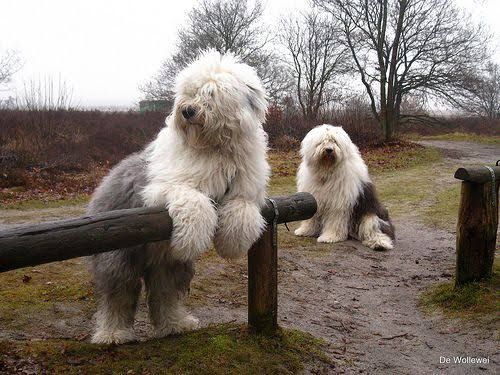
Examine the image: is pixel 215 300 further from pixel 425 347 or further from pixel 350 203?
pixel 350 203

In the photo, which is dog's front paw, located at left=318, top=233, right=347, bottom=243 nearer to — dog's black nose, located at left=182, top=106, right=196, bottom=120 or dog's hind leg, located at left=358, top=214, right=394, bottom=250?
dog's hind leg, located at left=358, top=214, right=394, bottom=250

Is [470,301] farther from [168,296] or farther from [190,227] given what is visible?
[190,227]

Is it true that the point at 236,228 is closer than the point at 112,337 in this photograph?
Yes

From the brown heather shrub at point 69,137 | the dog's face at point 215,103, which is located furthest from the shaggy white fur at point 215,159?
the brown heather shrub at point 69,137

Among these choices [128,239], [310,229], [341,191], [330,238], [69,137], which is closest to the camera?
[128,239]

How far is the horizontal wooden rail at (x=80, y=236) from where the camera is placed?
235cm

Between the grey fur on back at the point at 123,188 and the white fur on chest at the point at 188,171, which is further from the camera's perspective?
the grey fur on back at the point at 123,188

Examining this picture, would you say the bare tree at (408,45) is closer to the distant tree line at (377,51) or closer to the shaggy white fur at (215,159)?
the distant tree line at (377,51)

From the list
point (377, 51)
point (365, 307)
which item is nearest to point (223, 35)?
point (377, 51)

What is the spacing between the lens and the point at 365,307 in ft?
16.6

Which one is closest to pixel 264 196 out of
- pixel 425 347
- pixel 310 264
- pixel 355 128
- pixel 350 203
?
pixel 425 347

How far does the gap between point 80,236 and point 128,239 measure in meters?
0.26

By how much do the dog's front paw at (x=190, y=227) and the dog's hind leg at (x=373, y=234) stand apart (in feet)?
14.9

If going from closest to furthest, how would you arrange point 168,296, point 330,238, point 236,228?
point 236,228
point 168,296
point 330,238
